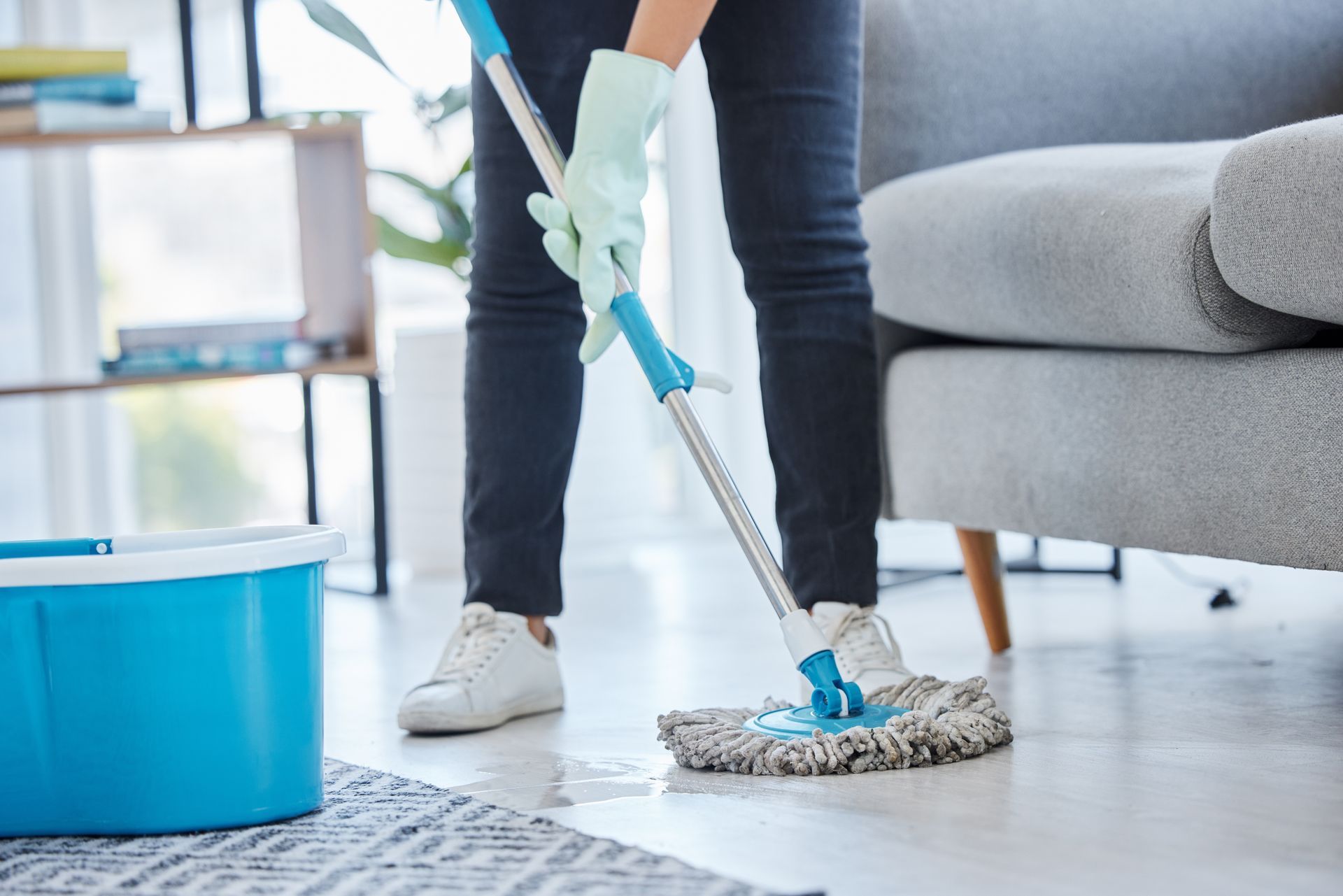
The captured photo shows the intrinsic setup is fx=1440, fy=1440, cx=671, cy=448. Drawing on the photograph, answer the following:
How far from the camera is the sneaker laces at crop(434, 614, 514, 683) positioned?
1.15 metres

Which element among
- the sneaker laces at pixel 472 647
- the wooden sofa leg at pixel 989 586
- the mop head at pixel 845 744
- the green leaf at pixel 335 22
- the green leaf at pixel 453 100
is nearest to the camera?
the mop head at pixel 845 744

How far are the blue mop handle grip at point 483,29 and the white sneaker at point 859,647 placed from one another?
0.50 m

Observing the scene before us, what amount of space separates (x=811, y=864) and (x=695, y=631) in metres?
0.94

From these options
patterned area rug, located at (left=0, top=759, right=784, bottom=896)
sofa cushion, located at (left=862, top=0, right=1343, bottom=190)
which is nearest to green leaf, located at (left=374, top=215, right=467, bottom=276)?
sofa cushion, located at (left=862, top=0, right=1343, bottom=190)

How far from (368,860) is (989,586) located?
0.83 m

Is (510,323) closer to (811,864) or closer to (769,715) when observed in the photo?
(769,715)

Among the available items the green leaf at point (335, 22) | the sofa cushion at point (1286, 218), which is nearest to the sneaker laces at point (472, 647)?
the sofa cushion at point (1286, 218)

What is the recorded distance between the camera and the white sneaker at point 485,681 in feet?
3.66

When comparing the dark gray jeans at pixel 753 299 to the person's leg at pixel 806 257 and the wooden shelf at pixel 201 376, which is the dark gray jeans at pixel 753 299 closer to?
the person's leg at pixel 806 257

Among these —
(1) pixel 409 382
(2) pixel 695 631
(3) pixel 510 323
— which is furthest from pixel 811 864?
(1) pixel 409 382

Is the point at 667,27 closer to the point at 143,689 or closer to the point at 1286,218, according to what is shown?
the point at 1286,218

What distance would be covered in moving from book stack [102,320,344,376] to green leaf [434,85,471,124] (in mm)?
416

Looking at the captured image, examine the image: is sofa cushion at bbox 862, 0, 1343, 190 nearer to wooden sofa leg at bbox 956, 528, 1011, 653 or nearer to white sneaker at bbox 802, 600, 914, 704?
wooden sofa leg at bbox 956, 528, 1011, 653

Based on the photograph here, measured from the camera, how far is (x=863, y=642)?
1.13 m
